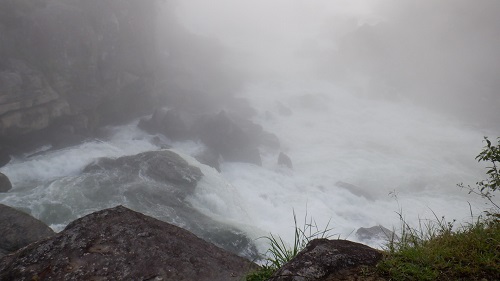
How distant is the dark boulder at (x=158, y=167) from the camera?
21500mm

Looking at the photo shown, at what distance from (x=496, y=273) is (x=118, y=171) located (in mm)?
22205

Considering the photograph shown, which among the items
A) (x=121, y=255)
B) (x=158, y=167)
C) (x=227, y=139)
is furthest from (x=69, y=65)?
(x=121, y=255)

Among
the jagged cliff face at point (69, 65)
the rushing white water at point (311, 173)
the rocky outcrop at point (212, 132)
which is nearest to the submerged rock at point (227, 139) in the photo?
the rocky outcrop at point (212, 132)

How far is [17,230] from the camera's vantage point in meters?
9.82

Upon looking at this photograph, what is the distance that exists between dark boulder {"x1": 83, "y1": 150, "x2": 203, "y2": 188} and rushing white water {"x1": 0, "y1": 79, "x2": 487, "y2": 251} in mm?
957

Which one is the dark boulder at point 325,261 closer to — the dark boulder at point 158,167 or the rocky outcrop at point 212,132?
the dark boulder at point 158,167

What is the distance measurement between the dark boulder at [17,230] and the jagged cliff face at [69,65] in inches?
625

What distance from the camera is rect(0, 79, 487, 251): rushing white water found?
1977cm

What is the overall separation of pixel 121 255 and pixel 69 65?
2903 centimetres

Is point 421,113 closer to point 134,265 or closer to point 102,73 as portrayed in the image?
point 102,73

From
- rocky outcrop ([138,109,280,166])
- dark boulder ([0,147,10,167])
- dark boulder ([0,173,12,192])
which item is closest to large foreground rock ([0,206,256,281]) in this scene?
dark boulder ([0,173,12,192])

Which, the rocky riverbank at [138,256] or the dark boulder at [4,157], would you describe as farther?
the dark boulder at [4,157]

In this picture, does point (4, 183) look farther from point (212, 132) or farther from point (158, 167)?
point (212, 132)

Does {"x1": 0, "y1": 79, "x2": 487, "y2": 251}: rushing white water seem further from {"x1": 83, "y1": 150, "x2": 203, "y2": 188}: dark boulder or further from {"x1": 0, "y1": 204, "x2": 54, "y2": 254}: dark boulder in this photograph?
{"x1": 0, "y1": 204, "x2": 54, "y2": 254}: dark boulder
